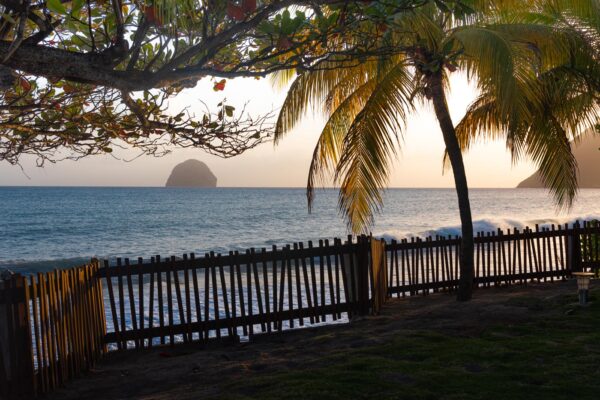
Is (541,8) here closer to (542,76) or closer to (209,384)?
(542,76)

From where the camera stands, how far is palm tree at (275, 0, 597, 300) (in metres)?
10.1

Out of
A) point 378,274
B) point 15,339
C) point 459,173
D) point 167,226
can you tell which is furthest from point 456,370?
point 167,226

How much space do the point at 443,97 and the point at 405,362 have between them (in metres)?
6.01

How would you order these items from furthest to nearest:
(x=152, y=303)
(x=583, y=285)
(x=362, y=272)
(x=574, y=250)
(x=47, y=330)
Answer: (x=574, y=250), (x=362, y=272), (x=583, y=285), (x=152, y=303), (x=47, y=330)

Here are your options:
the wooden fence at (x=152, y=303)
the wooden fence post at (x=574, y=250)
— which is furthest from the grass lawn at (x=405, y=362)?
the wooden fence post at (x=574, y=250)

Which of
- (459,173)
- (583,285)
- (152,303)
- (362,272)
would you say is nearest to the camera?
(152,303)

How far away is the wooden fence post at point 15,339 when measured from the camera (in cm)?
645

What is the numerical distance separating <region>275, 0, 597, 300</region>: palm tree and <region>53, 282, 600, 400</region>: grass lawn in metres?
2.36

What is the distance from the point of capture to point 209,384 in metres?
6.75

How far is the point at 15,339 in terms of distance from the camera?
650cm

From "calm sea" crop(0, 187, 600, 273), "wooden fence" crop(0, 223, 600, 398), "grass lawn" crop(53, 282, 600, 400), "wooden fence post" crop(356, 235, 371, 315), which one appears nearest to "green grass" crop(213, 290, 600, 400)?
"grass lawn" crop(53, 282, 600, 400)

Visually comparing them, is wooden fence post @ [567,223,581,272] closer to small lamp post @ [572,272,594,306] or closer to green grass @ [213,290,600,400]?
small lamp post @ [572,272,594,306]

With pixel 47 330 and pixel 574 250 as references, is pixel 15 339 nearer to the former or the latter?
pixel 47 330

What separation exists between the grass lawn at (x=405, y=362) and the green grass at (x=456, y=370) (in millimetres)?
10
